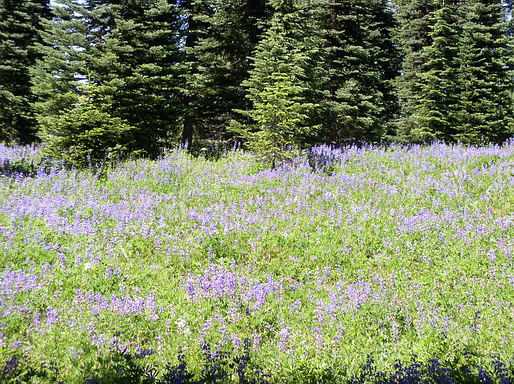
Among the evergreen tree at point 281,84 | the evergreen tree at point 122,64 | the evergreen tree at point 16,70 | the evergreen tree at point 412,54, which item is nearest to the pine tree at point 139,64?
the evergreen tree at point 122,64

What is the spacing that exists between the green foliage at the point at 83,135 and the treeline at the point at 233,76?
5cm

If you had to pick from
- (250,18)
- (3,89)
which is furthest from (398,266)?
(3,89)

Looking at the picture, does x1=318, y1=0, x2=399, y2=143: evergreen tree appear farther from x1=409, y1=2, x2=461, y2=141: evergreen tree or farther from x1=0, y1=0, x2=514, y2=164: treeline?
x1=409, y1=2, x2=461, y2=141: evergreen tree

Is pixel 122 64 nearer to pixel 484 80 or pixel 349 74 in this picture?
pixel 349 74

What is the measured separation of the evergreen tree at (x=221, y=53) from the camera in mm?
15367

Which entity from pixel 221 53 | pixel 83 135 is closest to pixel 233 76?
pixel 221 53

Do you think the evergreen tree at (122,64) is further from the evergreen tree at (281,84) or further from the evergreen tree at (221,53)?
the evergreen tree at (281,84)

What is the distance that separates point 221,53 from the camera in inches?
638

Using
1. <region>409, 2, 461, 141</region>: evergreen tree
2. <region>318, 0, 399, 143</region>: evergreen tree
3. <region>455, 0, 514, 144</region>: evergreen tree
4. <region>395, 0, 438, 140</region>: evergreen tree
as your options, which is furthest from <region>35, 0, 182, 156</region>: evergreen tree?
<region>455, 0, 514, 144</region>: evergreen tree

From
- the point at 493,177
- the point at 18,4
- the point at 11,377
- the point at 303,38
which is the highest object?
the point at 18,4

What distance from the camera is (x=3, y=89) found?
798 inches

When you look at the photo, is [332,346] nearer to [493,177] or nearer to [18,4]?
[493,177]

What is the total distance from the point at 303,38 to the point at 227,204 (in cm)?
904

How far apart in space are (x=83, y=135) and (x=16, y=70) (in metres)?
12.8
